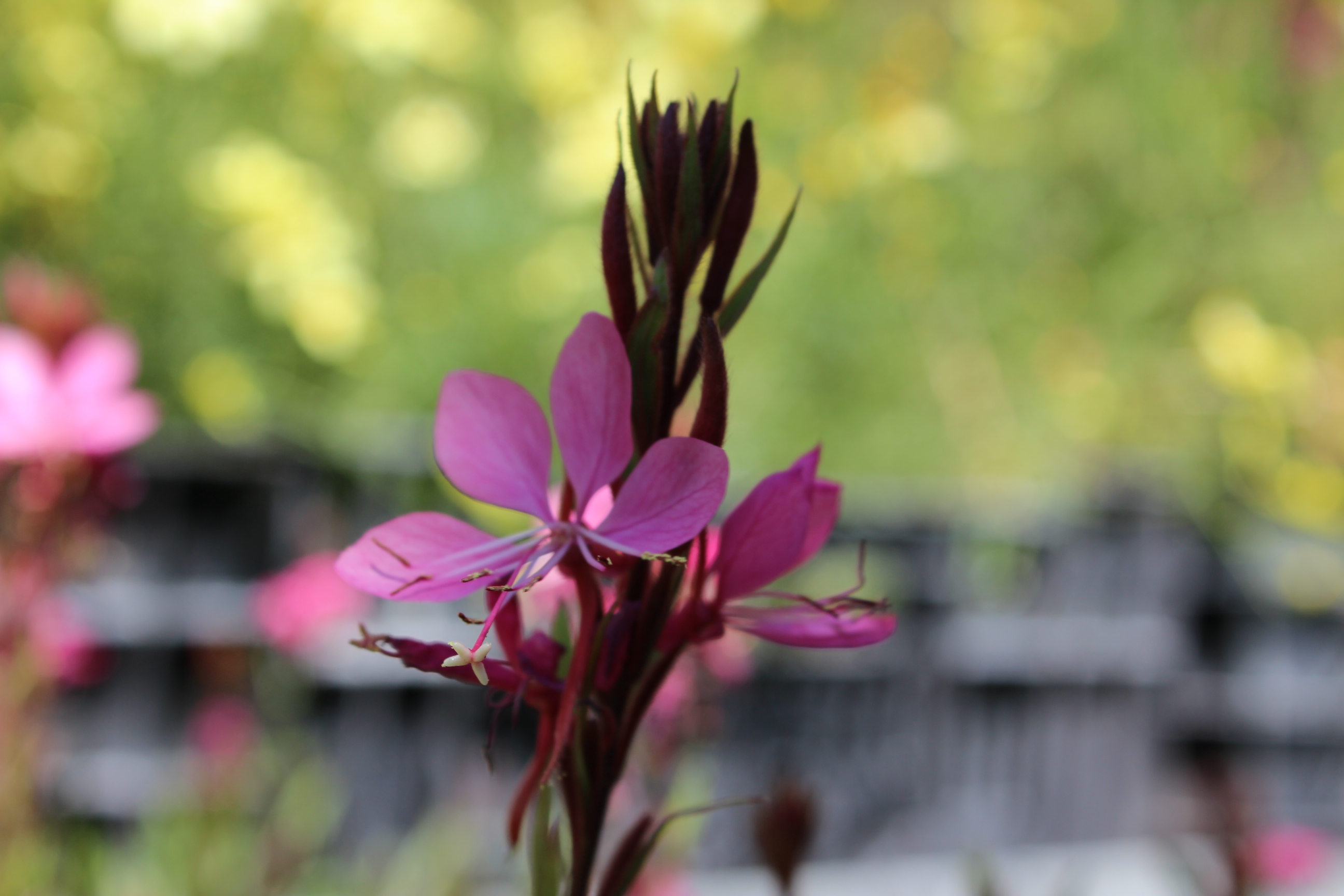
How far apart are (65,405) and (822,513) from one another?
60cm

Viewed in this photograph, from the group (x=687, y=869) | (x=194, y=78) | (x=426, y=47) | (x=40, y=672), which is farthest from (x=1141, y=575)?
(x=194, y=78)

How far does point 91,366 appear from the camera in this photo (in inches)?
26.2

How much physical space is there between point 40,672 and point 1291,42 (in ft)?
8.62

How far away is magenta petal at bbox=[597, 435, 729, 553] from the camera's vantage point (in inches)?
8.9

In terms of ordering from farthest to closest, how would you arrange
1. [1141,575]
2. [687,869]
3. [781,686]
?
[1141,575]
[781,686]
[687,869]

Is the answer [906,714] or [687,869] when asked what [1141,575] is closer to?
[906,714]

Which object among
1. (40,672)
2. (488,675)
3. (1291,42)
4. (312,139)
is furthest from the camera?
(1291,42)

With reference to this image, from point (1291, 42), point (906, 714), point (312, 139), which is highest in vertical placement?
point (1291, 42)

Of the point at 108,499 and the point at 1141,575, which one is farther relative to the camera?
the point at 1141,575

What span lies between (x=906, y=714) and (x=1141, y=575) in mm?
485

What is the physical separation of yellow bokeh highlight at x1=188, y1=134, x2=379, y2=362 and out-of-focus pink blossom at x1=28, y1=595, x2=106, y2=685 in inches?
20.9

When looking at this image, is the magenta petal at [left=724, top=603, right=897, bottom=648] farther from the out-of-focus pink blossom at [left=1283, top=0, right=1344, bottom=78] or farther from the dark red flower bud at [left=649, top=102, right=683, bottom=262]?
the out-of-focus pink blossom at [left=1283, top=0, right=1344, bottom=78]

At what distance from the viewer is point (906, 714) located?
163 cm

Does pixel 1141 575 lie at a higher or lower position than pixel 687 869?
higher
